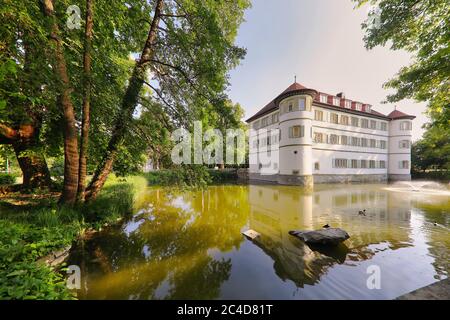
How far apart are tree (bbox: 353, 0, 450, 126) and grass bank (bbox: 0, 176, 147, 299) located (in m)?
11.1

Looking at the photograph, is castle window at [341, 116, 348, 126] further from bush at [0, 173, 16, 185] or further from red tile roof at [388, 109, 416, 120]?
bush at [0, 173, 16, 185]

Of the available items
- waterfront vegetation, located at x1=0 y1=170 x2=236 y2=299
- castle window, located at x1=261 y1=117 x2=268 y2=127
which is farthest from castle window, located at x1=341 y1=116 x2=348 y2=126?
waterfront vegetation, located at x1=0 y1=170 x2=236 y2=299

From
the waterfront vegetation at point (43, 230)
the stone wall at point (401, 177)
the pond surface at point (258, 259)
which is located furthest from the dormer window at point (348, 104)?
the waterfront vegetation at point (43, 230)

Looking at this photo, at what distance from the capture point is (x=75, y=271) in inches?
166

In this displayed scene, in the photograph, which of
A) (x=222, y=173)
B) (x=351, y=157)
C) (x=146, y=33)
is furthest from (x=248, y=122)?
(x=146, y=33)

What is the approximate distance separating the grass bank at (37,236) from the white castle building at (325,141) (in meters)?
19.0

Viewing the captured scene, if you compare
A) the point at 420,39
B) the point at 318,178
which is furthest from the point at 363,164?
the point at 420,39

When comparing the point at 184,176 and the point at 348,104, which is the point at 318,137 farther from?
the point at 184,176

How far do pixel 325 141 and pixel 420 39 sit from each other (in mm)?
18026

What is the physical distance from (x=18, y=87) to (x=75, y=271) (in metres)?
4.53

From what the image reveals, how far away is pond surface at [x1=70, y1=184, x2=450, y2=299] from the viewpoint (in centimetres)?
A: 371

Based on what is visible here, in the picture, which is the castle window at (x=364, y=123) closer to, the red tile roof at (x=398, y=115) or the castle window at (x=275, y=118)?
the red tile roof at (x=398, y=115)

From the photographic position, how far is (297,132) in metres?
21.2

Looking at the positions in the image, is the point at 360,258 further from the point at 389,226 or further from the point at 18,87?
the point at 18,87
